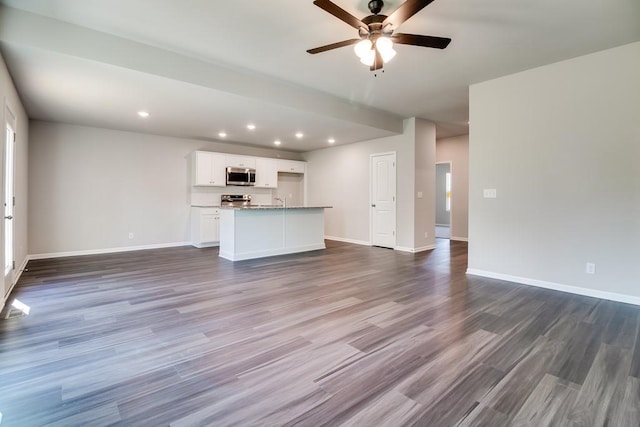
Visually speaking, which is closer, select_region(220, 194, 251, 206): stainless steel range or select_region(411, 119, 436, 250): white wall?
select_region(411, 119, 436, 250): white wall

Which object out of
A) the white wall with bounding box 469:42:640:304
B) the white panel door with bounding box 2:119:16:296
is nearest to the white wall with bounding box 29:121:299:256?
the white panel door with bounding box 2:119:16:296

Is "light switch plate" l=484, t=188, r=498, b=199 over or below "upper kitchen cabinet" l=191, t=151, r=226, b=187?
below

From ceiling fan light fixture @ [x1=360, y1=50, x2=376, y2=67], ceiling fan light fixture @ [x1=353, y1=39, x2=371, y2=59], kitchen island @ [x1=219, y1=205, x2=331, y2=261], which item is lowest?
kitchen island @ [x1=219, y1=205, x2=331, y2=261]

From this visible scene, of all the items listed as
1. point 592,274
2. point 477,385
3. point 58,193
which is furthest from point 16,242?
point 592,274

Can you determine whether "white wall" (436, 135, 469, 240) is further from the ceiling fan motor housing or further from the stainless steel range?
the ceiling fan motor housing

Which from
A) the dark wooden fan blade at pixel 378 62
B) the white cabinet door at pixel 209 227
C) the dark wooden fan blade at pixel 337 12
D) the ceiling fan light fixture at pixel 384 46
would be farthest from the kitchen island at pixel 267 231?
the dark wooden fan blade at pixel 337 12

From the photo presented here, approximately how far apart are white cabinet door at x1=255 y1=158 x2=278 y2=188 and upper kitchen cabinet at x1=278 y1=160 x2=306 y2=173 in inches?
6.5

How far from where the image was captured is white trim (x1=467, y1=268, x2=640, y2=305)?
3326mm

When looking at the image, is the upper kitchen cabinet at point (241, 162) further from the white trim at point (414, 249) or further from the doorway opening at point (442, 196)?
the doorway opening at point (442, 196)

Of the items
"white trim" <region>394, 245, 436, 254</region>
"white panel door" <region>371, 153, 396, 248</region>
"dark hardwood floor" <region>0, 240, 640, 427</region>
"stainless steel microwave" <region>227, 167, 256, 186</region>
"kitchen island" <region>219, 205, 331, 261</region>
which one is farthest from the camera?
"stainless steel microwave" <region>227, 167, 256, 186</region>

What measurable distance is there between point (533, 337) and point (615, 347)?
53cm

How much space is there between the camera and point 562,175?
12.3ft

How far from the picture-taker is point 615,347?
2.30 meters

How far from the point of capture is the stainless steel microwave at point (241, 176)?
7.36 m
